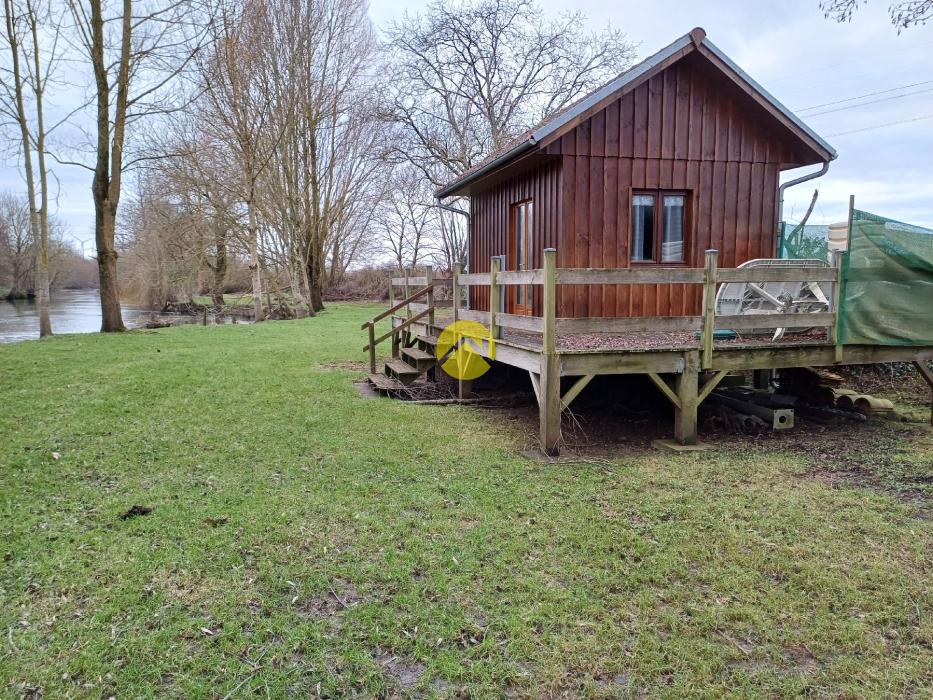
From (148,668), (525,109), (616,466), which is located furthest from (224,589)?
(525,109)

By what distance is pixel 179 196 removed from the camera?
22219mm

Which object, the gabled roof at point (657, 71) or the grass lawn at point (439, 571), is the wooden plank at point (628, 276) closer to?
the grass lawn at point (439, 571)

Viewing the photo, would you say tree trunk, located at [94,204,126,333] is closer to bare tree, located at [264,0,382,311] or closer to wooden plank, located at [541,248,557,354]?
bare tree, located at [264,0,382,311]

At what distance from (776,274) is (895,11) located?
346cm

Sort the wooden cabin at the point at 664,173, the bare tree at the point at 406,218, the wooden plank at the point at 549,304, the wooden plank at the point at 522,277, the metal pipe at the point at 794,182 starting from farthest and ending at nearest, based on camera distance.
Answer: the bare tree at the point at 406,218 < the metal pipe at the point at 794,182 < the wooden cabin at the point at 664,173 < the wooden plank at the point at 522,277 < the wooden plank at the point at 549,304

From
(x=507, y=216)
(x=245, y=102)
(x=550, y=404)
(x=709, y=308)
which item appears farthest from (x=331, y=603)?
(x=245, y=102)

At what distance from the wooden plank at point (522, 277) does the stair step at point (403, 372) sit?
2682 millimetres

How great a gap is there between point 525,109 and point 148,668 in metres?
26.6

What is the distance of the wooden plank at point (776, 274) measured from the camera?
591cm

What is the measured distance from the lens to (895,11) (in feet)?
21.7

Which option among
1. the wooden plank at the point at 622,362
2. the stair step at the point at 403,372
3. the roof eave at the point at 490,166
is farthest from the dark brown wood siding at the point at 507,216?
the wooden plank at the point at 622,362

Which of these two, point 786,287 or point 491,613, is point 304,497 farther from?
point 786,287

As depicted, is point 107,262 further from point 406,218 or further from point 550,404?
point 406,218

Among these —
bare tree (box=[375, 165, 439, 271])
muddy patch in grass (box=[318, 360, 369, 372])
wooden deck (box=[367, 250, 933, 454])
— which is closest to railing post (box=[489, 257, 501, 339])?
wooden deck (box=[367, 250, 933, 454])
